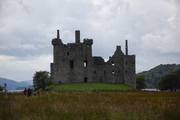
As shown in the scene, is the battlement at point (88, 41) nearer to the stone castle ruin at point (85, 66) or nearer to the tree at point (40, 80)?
the stone castle ruin at point (85, 66)

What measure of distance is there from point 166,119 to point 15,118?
24.9ft

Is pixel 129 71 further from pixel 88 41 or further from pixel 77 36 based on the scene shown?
pixel 77 36

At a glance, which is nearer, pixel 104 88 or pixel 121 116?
pixel 121 116

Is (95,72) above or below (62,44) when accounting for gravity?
below

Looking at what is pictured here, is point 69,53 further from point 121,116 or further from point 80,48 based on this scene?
point 121,116

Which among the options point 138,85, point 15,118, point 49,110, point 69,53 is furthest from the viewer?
point 138,85

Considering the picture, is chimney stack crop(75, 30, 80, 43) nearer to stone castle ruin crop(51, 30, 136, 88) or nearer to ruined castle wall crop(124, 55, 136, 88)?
stone castle ruin crop(51, 30, 136, 88)

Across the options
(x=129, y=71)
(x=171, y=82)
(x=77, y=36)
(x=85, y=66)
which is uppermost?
(x=77, y=36)

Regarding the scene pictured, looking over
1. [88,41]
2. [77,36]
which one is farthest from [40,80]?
[77,36]

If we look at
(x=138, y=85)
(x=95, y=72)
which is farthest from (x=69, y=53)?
(x=138, y=85)

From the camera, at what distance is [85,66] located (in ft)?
218

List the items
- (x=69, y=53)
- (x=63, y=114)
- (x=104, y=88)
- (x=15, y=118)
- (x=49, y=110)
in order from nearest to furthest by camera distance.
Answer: (x=15, y=118) → (x=63, y=114) → (x=49, y=110) → (x=104, y=88) → (x=69, y=53)

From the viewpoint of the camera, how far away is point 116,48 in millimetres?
67000

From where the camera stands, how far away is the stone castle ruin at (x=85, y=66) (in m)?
65.8
